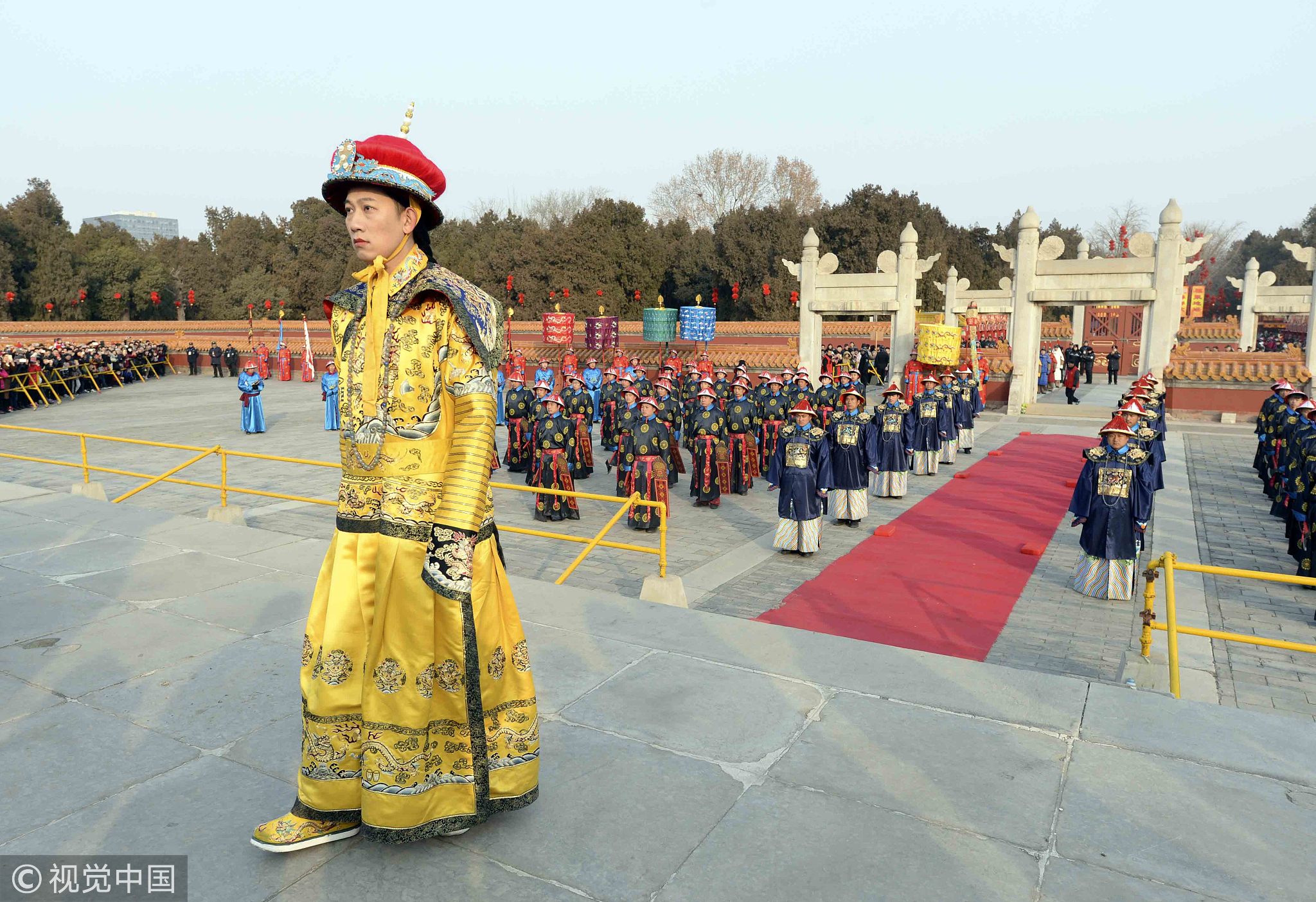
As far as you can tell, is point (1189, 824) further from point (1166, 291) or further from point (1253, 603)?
point (1166, 291)

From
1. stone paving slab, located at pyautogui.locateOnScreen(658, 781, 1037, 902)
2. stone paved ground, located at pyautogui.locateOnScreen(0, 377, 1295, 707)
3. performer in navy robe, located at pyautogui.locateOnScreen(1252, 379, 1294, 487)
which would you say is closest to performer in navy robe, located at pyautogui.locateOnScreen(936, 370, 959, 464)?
stone paved ground, located at pyautogui.locateOnScreen(0, 377, 1295, 707)

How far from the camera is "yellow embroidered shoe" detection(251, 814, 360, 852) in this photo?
9.11 ft

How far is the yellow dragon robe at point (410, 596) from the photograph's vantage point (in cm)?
273

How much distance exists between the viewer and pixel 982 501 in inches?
501

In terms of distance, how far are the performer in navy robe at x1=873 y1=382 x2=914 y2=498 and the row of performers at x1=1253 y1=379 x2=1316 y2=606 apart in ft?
15.9

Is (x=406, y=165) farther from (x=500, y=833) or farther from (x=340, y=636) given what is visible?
(x=500, y=833)

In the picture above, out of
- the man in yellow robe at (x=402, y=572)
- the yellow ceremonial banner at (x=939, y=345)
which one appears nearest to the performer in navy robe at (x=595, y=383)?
the yellow ceremonial banner at (x=939, y=345)

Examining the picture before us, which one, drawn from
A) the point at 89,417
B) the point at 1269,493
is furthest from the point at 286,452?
the point at 1269,493

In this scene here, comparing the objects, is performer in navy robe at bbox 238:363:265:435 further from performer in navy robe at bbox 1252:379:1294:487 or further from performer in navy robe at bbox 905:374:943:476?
performer in navy robe at bbox 1252:379:1294:487

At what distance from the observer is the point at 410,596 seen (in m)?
2.71

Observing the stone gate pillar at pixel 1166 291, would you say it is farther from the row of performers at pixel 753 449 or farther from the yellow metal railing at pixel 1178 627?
the yellow metal railing at pixel 1178 627

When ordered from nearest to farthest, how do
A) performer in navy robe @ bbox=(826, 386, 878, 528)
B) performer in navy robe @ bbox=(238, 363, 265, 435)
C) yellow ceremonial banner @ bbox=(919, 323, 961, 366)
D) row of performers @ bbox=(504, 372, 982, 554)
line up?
row of performers @ bbox=(504, 372, 982, 554) < performer in navy robe @ bbox=(826, 386, 878, 528) < performer in navy robe @ bbox=(238, 363, 265, 435) < yellow ceremonial banner @ bbox=(919, 323, 961, 366)

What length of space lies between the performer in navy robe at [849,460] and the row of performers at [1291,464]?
15.7 feet

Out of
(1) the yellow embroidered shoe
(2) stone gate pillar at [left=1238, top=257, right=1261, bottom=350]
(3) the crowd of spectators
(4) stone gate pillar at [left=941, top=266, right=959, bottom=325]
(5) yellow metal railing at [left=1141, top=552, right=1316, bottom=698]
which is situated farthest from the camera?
(2) stone gate pillar at [left=1238, top=257, right=1261, bottom=350]
